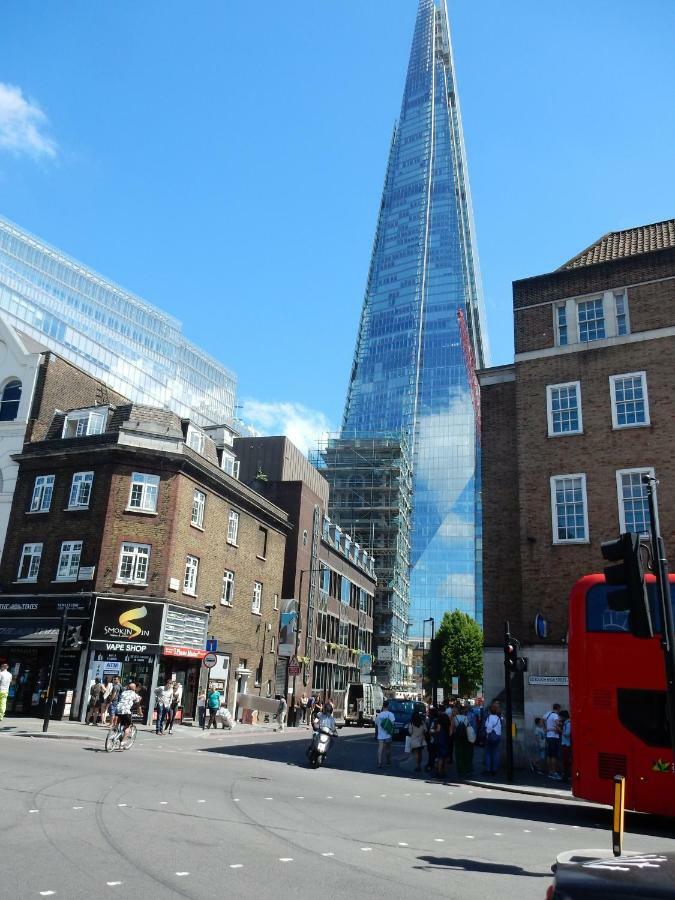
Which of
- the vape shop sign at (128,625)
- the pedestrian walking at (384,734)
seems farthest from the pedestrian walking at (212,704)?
the pedestrian walking at (384,734)

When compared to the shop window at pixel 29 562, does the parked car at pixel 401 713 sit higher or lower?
lower

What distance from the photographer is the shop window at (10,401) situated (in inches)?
1337

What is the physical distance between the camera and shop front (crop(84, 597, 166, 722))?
28062 millimetres

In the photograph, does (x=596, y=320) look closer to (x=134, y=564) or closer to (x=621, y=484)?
(x=621, y=484)

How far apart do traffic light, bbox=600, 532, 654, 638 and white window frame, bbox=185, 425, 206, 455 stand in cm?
2704

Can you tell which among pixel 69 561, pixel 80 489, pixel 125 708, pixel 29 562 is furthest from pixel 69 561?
pixel 125 708

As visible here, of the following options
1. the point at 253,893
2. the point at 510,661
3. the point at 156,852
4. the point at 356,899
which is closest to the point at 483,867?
the point at 356,899

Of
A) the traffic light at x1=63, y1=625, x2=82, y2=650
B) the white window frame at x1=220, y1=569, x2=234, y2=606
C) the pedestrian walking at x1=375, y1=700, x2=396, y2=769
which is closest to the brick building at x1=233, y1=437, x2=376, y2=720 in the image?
the white window frame at x1=220, y1=569, x2=234, y2=606

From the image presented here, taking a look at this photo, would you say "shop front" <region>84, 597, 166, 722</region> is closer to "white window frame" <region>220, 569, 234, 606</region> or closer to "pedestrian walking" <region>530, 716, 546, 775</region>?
"white window frame" <region>220, 569, 234, 606</region>

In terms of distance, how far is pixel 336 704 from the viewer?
52.5 metres

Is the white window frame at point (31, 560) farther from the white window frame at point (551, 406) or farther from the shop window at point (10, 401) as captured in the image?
the white window frame at point (551, 406)

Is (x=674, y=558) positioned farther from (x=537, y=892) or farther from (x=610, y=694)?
(x=537, y=892)

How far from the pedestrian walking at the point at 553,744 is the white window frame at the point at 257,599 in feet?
72.2

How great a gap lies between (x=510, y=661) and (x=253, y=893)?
12627mm
